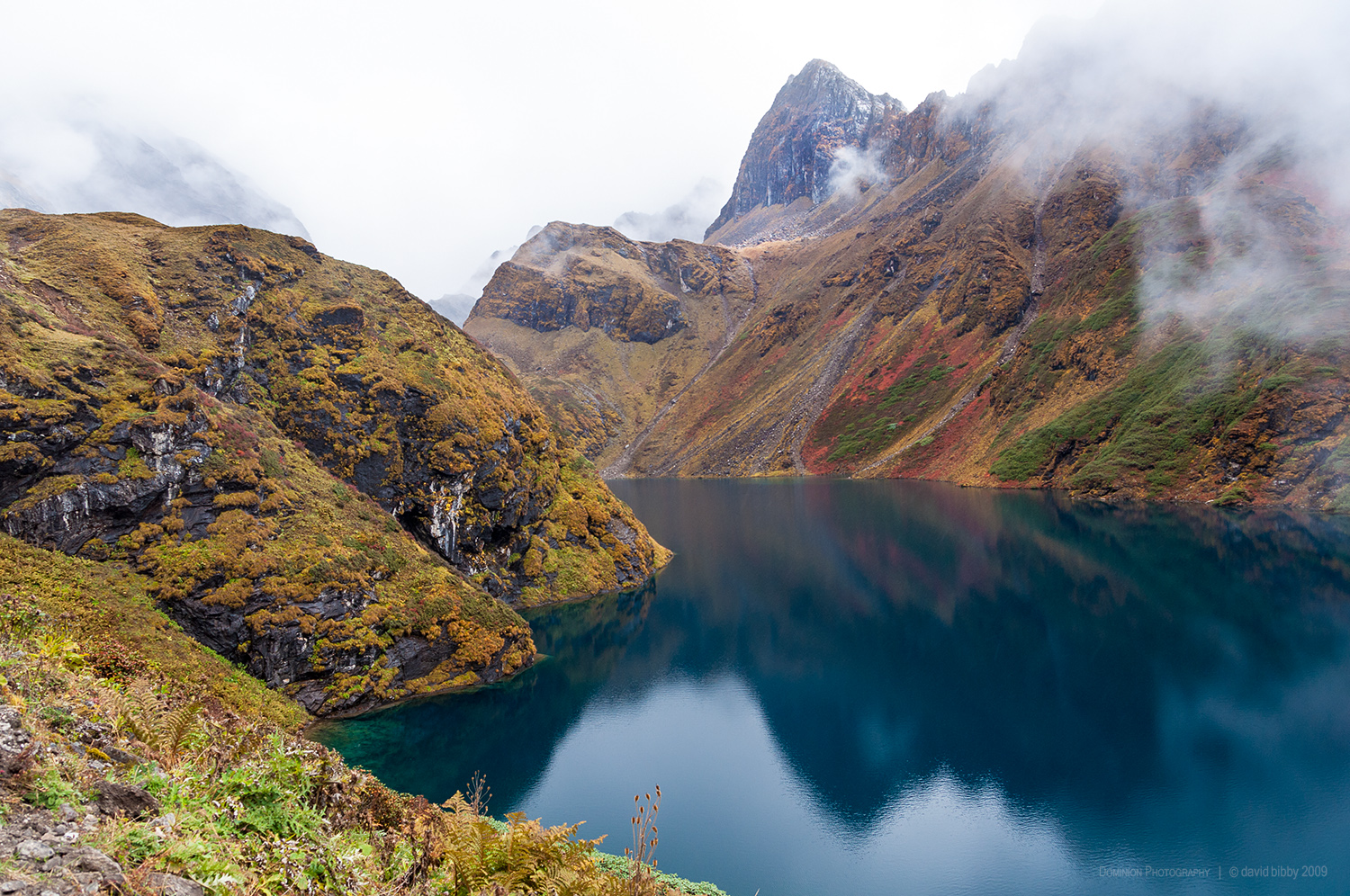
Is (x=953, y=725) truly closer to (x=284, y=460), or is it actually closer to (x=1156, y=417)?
(x=284, y=460)

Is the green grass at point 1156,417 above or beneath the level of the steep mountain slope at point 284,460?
above

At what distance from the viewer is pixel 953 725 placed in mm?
27609

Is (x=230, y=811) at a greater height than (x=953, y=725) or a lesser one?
greater

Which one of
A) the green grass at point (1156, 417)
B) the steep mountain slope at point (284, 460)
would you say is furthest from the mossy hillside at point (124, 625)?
the green grass at point (1156, 417)

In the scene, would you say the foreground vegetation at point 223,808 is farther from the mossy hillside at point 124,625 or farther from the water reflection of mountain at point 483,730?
the water reflection of mountain at point 483,730

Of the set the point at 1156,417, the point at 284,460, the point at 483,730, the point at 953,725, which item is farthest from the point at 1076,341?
the point at 284,460

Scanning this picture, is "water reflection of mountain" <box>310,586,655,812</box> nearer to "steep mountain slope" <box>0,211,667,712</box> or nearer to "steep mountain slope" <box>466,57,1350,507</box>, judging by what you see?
"steep mountain slope" <box>0,211,667,712</box>

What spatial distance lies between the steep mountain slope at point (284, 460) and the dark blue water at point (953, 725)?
4.10 m

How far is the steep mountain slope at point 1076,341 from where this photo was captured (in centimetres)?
7369

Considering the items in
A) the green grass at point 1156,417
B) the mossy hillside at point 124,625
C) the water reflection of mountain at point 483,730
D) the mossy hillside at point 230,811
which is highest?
the green grass at point 1156,417

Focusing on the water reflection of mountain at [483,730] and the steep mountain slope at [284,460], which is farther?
the steep mountain slope at [284,460]

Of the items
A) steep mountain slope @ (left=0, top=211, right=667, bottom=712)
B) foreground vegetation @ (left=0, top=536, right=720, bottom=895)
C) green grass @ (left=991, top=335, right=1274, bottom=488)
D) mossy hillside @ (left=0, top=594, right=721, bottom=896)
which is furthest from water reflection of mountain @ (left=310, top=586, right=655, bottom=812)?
green grass @ (left=991, top=335, right=1274, bottom=488)

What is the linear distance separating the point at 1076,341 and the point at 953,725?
103m

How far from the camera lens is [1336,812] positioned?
64.1ft
